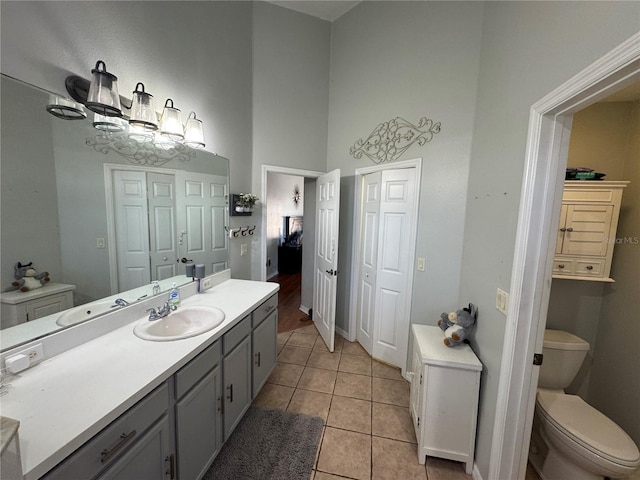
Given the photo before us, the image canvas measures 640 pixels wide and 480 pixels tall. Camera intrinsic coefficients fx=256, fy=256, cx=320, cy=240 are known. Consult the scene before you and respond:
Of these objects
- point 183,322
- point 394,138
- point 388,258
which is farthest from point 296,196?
point 183,322

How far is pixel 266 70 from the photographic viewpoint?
2748mm

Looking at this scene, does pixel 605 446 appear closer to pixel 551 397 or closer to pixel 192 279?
pixel 551 397

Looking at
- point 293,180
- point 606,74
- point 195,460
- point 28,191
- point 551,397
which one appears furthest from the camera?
point 293,180

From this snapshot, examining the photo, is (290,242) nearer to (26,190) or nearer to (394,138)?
(394,138)

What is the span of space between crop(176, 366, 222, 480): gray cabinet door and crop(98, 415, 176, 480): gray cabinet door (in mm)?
60

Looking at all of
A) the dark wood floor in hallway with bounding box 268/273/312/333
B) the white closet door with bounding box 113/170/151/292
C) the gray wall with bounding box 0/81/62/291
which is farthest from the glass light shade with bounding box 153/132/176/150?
the dark wood floor in hallway with bounding box 268/273/312/333

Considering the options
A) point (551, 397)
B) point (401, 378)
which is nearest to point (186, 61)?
point (401, 378)

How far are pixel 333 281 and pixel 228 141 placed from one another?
5.76ft

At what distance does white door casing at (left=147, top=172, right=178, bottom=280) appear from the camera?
1.68 meters

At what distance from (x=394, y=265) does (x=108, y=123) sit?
2342 millimetres

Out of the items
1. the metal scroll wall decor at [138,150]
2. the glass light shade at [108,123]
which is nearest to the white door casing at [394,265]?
the metal scroll wall decor at [138,150]

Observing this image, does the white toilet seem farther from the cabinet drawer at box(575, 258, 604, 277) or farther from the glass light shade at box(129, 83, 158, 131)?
the glass light shade at box(129, 83, 158, 131)

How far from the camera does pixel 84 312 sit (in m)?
1.27

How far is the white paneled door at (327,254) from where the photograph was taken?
2729 millimetres
